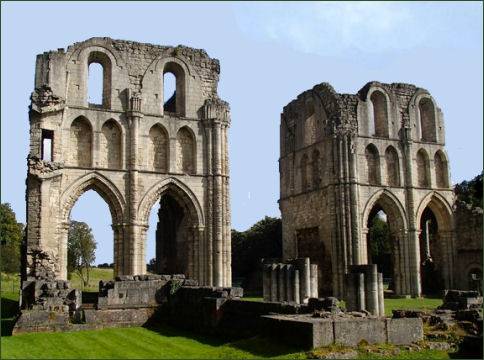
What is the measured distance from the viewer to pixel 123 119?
77.5 ft

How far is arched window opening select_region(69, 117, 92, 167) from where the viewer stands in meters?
22.9

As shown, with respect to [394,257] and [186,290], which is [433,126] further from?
[186,290]

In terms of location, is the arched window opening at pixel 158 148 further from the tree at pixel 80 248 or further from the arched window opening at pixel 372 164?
the tree at pixel 80 248

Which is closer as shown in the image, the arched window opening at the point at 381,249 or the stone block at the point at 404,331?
the stone block at the point at 404,331

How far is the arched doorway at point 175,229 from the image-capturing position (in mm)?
23719

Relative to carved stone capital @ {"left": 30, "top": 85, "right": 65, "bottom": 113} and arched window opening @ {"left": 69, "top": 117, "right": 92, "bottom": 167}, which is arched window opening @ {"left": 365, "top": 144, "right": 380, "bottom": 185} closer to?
arched window opening @ {"left": 69, "top": 117, "right": 92, "bottom": 167}

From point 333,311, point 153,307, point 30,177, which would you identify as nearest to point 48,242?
point 30,177

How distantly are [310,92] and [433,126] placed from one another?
6873 mm

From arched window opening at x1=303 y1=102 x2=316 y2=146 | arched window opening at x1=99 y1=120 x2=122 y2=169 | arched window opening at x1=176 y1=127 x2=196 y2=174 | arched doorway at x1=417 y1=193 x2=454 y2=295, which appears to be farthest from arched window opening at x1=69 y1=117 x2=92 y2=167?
arched doorway at x1=417 y1=193 x2=454 y2=295

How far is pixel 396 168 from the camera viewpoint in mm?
30828

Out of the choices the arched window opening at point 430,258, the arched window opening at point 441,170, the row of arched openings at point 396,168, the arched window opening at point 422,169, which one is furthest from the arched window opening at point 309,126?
the arched window opening at point 430,258

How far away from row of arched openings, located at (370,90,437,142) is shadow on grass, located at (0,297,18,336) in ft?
61.2

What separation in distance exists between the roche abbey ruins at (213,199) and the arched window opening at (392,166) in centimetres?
8

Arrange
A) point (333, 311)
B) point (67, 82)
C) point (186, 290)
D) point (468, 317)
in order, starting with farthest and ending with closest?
point (67, 82) → point (186, 290) → point (468, 317) → point (333, 311)
